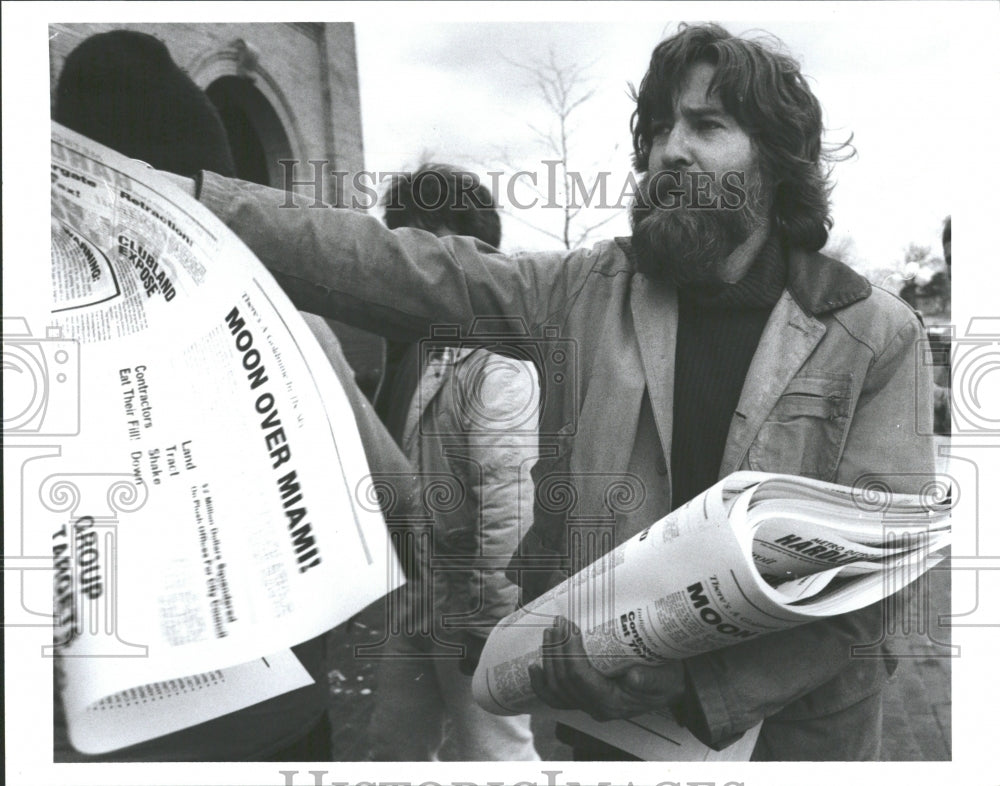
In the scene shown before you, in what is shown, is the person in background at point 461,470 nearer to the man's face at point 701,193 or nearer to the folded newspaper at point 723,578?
the folded newspaper at point 723,578

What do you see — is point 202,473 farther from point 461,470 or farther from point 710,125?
point 710,125

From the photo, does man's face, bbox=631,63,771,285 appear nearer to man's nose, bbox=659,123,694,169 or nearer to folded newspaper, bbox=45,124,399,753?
man's nose, bbox=659,123,694,169

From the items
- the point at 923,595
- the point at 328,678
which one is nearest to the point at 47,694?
the point at 328,678

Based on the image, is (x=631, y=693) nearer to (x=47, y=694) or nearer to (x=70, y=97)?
(x=47, y=694)

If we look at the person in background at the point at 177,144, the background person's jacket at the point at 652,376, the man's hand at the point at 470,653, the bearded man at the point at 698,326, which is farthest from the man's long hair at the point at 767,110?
the man's hand at the point at 470,653

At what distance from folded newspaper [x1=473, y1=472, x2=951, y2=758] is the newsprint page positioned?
12mm

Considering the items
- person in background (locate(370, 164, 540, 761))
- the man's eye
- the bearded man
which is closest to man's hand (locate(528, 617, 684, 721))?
the bearded man

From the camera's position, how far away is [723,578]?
1491mm

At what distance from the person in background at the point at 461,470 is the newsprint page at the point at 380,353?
4cm

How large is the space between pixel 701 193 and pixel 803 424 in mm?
508

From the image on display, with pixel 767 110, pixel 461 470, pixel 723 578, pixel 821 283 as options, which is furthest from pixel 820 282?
pixel 461 470

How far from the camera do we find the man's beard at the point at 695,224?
6.13 feet

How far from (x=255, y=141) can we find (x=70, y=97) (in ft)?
1.23

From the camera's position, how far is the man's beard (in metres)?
1.87
